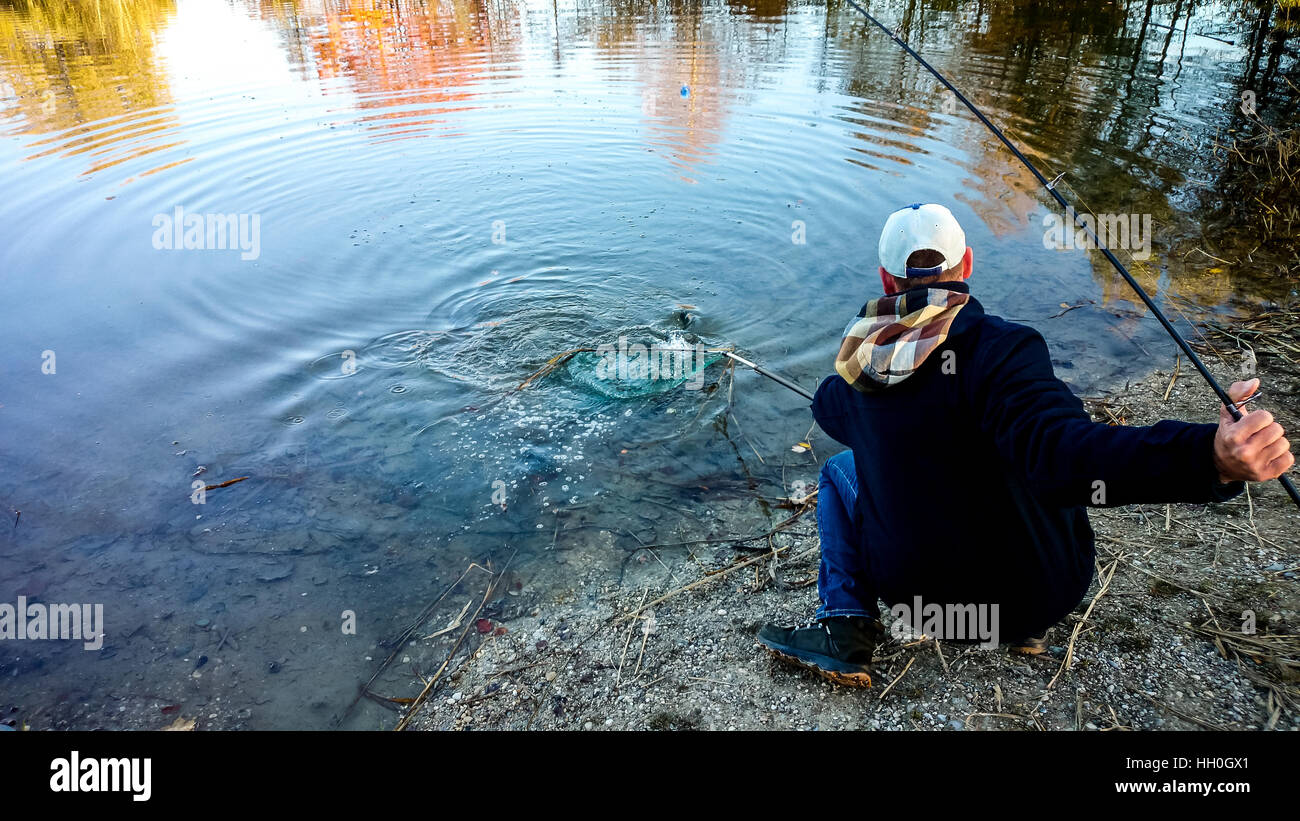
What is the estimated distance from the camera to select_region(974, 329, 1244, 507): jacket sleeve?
5.77 feet

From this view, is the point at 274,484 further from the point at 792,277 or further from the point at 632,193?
the point at 632,193

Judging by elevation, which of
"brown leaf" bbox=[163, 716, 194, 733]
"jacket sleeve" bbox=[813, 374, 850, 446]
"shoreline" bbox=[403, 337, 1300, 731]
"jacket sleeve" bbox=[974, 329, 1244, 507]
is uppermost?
"jacket sleeve" bbox=[974, 329, 1244, 507]

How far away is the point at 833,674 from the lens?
296 centimetres

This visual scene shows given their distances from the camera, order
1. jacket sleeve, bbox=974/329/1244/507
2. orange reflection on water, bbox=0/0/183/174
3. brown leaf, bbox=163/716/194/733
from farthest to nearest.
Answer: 1. orange reflection on water, bbox=0/0/183/174
2. brown leaf, bbox=163/716/194/733
3. jacket sleeve, bbox=974/329/1244/507

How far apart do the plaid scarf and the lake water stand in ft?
7.16

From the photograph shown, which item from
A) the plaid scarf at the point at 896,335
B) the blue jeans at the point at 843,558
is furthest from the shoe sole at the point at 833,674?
the plaid scarf at the point at 896,335

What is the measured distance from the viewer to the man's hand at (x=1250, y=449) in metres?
1.65

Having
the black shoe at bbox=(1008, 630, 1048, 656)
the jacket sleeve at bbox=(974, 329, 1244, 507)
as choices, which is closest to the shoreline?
the black shoe at bbox=(1008, 630, 1048, 656)

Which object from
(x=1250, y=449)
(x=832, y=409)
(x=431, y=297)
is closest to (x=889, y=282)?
(x=832, y=409)

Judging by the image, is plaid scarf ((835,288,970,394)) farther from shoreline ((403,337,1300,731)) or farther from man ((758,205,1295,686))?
shoreline ((403,337,1300,731))

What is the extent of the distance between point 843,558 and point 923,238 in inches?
55.8

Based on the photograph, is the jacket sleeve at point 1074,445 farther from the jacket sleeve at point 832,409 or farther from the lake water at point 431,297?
the lake water at point 431,297

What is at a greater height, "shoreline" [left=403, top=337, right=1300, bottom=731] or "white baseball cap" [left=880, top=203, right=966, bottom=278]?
"white baseball cap" [left=880, top=203, right=966, bottom=278]
